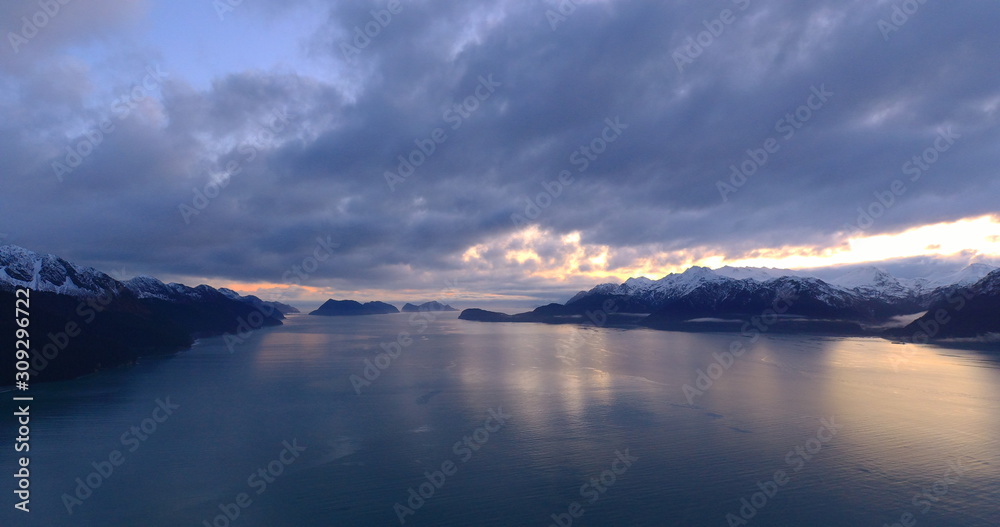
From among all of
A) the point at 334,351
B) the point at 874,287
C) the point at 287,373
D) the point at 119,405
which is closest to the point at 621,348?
the point at 334,351

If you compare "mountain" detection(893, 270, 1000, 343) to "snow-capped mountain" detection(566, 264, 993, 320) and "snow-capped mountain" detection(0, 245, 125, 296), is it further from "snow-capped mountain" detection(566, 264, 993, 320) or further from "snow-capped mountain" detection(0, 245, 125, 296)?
"snow-capped mountain" detection(0, 245, 125, 296)

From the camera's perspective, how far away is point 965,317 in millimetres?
76000

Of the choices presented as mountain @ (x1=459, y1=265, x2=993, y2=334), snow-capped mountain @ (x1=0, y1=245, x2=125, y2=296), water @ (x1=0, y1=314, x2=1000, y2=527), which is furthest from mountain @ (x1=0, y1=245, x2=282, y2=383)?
mountain @ (x1=459, y1=265, x2=993, y2=334)

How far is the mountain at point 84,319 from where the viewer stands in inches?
1458

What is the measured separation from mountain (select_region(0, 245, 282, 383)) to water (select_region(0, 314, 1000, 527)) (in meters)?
4.51

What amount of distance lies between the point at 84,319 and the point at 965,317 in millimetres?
114890

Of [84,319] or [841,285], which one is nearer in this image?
[84,319]

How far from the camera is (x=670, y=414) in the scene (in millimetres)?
24859

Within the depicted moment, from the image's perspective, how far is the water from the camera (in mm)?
13961

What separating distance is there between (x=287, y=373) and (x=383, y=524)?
30.2 meters

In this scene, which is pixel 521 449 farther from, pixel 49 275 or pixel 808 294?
pixel 808 294

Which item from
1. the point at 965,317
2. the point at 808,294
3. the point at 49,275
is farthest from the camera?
the point at 808,294

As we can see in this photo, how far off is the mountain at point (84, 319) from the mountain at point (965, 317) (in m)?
101

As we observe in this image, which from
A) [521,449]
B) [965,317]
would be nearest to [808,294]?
[965,317]
